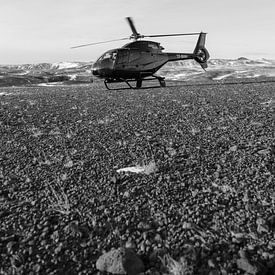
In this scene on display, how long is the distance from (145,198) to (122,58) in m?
18.6

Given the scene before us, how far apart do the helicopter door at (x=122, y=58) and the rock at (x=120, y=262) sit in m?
19.8

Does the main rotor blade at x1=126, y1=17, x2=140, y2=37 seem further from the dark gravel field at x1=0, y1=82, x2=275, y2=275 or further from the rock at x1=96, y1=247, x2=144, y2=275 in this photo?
the rock at x1=96, y1=247, x2=144, y2=275

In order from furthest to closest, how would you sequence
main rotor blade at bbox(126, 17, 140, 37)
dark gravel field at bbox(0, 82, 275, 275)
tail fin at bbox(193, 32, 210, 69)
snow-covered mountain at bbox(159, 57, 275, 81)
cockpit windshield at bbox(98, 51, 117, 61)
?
snow-covered mountain at bbox(159, 57, 275, 81), tail fin at bbox(193, 32, 210, 69), main rotor blade at bbox(126, 17, 140, 37), cockpit windshield at bbox(98, 51, 117, 61), dark gravel field at bbox(0, 82, 275, 275)

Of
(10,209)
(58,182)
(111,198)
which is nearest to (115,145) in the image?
(58,182)

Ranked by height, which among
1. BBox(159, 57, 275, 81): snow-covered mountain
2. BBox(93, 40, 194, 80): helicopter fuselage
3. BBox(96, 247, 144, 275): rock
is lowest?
BBox(159, 57, 275, 81): snow-covered mountain

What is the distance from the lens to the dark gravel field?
366 centimetres

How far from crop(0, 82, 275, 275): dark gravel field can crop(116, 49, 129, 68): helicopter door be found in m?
13.3

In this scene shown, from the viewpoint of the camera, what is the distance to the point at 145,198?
16.6ft

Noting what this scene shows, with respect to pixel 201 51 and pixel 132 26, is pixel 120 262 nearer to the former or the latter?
pixel 132 26

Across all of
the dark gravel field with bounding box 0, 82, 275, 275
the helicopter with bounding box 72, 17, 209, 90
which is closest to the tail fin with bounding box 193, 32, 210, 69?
the helicopter with bounding box 72, 17, 209, 90

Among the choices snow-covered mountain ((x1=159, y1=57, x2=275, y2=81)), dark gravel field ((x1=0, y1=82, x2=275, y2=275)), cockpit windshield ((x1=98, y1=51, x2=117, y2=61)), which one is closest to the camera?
dark gravel field ((x1=0, y1=82, x2=275, y2=275))

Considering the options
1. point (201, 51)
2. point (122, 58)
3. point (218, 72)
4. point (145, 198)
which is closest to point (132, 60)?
point (122, 58)

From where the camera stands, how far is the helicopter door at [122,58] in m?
22.0

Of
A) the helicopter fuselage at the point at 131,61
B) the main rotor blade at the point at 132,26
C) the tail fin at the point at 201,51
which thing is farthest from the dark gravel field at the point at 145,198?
the tail fin at the point at 201,51
